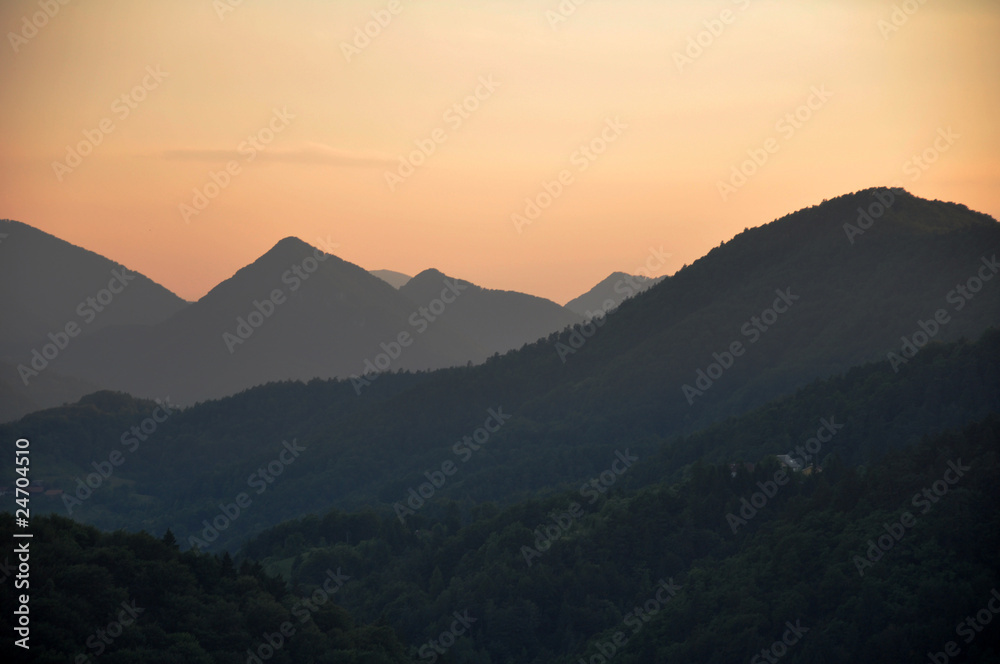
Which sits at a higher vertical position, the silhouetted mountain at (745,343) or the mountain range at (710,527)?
the silhouetted mountain at (745,343)

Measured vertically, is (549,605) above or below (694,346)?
below

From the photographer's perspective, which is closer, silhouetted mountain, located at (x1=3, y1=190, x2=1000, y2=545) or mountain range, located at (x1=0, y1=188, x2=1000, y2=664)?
mountain range, located at (x1=0, y1=188, x2=1000, y2=664)

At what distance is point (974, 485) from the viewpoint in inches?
3088

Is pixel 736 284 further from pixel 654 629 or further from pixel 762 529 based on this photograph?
pixel 654 629

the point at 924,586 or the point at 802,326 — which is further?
the point at 802,326

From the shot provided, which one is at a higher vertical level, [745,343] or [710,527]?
[745,343]

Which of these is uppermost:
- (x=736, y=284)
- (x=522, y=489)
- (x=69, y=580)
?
(x=736, y=284)

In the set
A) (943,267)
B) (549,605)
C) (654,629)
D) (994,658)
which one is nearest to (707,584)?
(654,629)

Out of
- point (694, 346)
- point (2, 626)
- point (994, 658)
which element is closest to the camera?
point (2, 626)

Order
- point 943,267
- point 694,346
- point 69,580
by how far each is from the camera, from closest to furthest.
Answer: point 69,580
point 943,267
point 694,346

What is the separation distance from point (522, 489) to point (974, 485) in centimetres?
→ 8556

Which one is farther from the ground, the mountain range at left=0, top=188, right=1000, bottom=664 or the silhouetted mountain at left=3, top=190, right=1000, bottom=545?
the silhouetted mountain at left=3, top=190, right=1000, bottom=545

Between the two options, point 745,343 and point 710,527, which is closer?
point 710,527

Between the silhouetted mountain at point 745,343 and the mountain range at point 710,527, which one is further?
the silhouetted mountain at point 745,343
